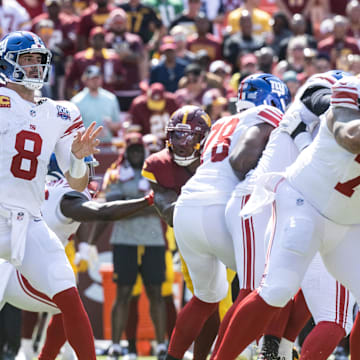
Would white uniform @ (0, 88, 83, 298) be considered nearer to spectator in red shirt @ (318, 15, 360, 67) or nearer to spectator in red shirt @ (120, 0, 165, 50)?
spectator in red shirt @ (318, 15, 360, 67)

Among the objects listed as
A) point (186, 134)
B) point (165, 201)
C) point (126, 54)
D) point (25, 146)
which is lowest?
point (126, 54)

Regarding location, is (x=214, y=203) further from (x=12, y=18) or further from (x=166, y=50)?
(x=12, y=18)

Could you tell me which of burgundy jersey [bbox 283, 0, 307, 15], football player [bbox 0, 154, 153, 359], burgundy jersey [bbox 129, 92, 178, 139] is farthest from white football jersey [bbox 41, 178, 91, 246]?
burgundy jersey [bbox 283, 0, 307, 15]

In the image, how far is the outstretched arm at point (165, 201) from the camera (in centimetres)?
603

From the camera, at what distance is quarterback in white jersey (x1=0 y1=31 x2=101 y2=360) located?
4914 millimetres

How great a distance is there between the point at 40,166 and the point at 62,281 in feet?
2.19

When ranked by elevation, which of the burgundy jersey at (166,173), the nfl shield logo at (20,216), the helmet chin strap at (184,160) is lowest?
the burgundy jersey at (166,173)

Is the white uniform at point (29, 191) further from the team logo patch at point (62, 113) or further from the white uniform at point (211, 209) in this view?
the white uniform at point (211, 209)

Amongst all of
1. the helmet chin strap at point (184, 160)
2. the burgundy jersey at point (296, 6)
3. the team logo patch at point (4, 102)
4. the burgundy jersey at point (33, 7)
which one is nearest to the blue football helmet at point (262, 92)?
the helmet chin strap at point (184, 160)

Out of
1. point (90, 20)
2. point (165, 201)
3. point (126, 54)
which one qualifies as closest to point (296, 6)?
point (90, 20)

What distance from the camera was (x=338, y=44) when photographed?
11727mm

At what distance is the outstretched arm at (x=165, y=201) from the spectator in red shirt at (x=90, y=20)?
652 cm

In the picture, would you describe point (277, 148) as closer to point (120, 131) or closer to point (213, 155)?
point (213, 155)

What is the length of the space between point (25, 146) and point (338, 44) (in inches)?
289
